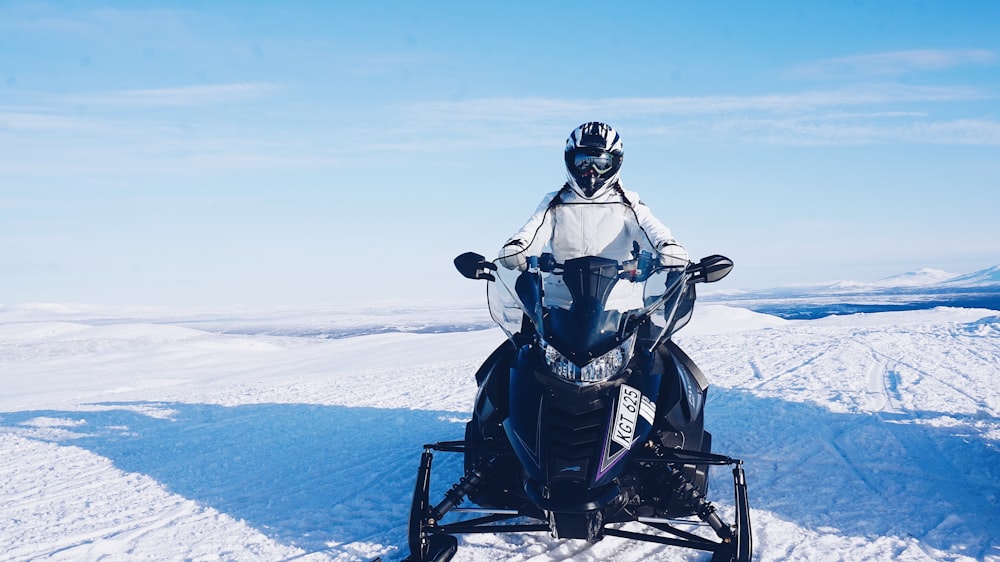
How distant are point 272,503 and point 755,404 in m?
5.50

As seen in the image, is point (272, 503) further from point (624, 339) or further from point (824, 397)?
point (824, 397)

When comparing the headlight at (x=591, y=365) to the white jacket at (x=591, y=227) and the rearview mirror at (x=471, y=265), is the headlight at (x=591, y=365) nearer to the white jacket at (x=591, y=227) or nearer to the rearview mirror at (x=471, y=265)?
the rearview mirror at (x=471, y=265)

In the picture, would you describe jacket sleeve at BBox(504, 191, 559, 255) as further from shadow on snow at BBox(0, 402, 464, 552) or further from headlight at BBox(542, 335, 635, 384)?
shadow on snow at BBox(0, 402, 464, 552)

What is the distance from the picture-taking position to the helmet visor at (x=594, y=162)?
14.7 ft

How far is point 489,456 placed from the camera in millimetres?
4059

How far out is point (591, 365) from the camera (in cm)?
352

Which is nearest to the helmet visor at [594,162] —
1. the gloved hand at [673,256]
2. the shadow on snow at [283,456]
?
the gloved hand at [673,256]

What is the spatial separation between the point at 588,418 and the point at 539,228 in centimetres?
151

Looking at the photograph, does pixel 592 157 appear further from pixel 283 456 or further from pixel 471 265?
pixel 283 456

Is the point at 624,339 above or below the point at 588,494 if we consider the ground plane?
above

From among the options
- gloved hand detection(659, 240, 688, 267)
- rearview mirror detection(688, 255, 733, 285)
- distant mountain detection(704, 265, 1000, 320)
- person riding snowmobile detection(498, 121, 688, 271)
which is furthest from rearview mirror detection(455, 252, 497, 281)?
distant mountain detection(704, 265, 1000, 320)

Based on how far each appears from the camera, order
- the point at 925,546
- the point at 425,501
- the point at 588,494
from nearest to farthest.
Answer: the point at 588,494, the point at 425,501, the point at 925,546

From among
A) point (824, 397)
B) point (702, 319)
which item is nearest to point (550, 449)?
point (824, 397)

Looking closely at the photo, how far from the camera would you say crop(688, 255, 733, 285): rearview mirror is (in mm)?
3906
